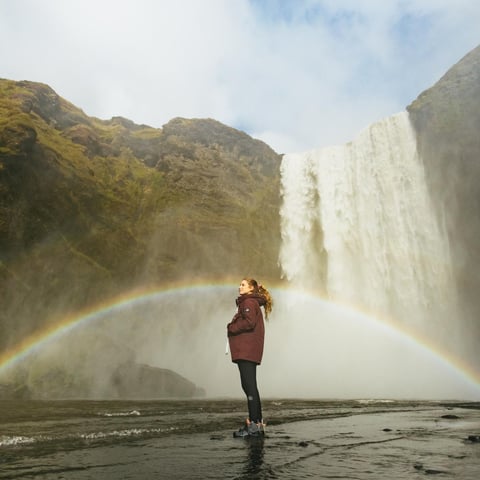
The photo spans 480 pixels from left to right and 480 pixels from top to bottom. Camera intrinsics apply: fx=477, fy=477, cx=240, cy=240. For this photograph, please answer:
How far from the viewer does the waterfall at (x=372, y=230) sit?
40094 mm

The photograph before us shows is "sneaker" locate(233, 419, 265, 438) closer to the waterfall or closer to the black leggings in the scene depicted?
the black leggings

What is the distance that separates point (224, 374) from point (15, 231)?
72.3ft

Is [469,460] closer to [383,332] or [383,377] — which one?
[383,377]

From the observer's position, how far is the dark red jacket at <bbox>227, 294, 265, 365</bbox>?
7.66 m

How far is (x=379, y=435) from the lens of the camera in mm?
7652

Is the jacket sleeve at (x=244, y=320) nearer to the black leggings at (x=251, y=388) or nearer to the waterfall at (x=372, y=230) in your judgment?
the black leggings at (x=251, y=388)

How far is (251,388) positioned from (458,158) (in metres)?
39.1

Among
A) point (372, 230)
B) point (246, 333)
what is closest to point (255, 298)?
point (246, 333)

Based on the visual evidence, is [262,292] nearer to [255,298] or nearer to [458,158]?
[255,298]

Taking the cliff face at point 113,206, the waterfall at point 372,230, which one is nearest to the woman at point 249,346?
the cliff face at point 113,206

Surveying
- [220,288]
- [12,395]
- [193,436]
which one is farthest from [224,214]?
[193,436]

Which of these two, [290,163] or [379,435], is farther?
[290,163]

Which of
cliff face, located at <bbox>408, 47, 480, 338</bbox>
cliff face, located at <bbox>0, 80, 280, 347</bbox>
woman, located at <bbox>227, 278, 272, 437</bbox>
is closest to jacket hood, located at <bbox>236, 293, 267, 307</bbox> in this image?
woman, located at <bbox>227, 278, 272, 437</bbox>

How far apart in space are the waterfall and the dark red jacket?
115ft
